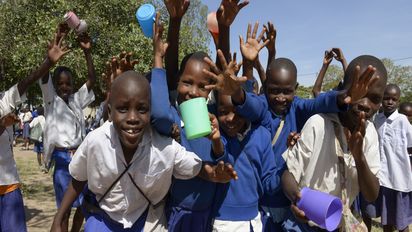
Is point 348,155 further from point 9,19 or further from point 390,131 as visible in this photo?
point 9,19

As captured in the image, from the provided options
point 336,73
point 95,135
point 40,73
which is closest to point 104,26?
point 40,73

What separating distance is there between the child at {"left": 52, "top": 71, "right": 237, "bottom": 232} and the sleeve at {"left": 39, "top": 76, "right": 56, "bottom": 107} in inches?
87.1

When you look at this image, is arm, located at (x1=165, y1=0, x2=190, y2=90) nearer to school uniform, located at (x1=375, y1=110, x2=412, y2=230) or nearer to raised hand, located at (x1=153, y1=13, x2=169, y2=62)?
raised hand, located at (x1=153, y1=13, x2=169, y2=62)

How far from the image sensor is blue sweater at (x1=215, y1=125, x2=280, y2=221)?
2.34m

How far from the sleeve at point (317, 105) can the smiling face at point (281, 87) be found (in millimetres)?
90

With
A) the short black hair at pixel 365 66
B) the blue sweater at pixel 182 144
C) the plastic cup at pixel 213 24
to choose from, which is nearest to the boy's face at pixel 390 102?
the plastic cup at pixel 213 24

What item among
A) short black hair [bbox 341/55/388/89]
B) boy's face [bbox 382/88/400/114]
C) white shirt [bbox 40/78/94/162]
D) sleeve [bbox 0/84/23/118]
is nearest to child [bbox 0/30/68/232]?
sleeve [bbox 0/84/23/118]

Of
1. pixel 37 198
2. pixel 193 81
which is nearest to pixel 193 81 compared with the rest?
pixel 193 81

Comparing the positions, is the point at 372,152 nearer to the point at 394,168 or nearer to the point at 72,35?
the point at 394,168

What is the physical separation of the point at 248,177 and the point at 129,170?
727 millimetres

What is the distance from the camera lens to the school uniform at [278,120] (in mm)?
2241

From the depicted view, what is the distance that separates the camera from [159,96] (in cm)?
216

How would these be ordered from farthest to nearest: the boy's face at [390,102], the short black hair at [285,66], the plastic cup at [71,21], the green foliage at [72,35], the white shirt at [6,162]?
the green foliage at [72,35]
the boy's face at [390,102]
the plastic cup at [71,21]
the white shirt at [6,162]
the short black hair at [285,66]

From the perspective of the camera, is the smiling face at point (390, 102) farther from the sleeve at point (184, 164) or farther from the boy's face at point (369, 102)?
the sleeve at point (184, 164)
